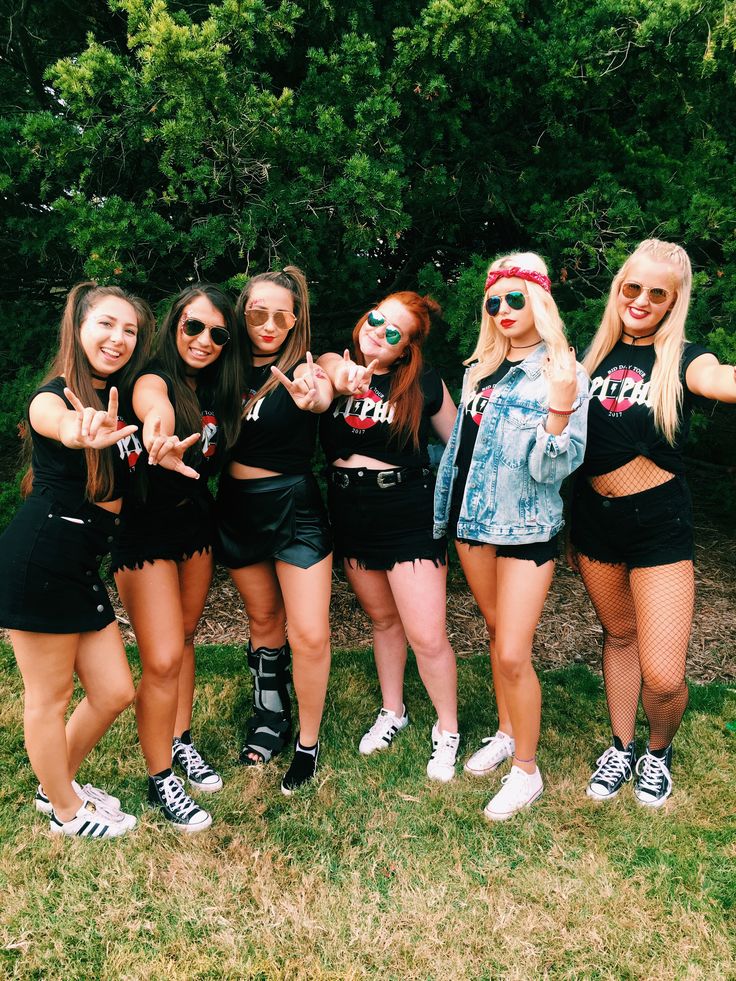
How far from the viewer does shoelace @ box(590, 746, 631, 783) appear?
356 cm

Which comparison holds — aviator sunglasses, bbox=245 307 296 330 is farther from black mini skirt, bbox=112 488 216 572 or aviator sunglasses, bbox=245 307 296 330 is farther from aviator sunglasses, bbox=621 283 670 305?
aviator sunglasses, bbox=621 283 670 305

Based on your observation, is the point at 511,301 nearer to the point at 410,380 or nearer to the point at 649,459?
the point at 410,380

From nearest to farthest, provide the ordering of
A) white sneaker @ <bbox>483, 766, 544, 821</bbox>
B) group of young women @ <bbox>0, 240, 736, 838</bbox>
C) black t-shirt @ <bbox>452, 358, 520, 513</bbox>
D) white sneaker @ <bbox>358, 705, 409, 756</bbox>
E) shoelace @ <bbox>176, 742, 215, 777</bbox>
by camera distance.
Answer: group of young women @ <bbox>0, 240, 736, 838</bbox> < black t-shirt @ <bbox>452, 358, 520, 513</bbox> < white sneaker @ <bbox>483, 766, 544, 821</bbox> < shoelace @ <bbox>176, 742, 215, 777</bbox> < white sneaker @ <bbox>358, 705, 409, 756</bbox>

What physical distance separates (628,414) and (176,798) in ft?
8.86

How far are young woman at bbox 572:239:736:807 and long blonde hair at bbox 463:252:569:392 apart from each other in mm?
333

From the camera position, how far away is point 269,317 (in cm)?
331

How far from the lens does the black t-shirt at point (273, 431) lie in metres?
3.33

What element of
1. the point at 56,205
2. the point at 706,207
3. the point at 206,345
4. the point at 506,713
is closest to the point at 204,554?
the point at 206,345

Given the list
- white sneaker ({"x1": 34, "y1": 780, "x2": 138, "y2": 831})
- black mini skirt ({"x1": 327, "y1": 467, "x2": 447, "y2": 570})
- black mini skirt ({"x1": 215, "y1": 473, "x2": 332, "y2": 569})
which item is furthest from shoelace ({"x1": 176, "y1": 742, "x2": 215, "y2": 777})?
black mini skirt ({"x1": 327, "y1": 467, "x2": 447, "y2": 570})

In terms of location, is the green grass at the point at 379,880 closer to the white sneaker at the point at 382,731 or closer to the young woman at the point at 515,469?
the white sneaker at the point at 382,731

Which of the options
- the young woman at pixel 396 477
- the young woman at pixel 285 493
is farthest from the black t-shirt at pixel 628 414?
the young woman at pixel 285 493

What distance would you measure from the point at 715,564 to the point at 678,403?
3.96 meters

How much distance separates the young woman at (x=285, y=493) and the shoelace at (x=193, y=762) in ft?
1.37

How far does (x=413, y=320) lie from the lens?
11.4 feet
